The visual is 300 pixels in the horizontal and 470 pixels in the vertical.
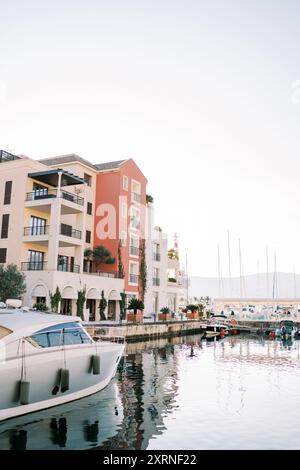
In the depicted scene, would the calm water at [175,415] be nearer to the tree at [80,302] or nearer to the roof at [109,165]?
the tree at [80,302]

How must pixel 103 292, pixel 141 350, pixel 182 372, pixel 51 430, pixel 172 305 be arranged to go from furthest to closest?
pixel 172 305 → pixel 103 292 → pixel 141 350 → pixel 182 372 → pixel 51 430

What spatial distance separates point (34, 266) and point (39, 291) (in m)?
2.87

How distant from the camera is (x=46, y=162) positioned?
143 ft

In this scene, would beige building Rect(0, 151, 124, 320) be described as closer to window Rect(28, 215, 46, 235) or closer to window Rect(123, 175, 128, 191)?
window Rect(28, 215, 46, 235)

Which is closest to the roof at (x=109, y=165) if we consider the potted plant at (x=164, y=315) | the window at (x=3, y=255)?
the window at (x=3, y=255)

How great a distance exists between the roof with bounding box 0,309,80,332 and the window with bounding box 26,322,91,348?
23 cm

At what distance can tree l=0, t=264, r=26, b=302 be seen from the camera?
2942 centimetres

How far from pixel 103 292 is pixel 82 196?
30.4 feet

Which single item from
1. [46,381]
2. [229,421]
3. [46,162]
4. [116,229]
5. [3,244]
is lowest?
[229,421]

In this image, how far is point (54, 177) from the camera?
34875 mm

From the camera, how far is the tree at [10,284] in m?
29.4

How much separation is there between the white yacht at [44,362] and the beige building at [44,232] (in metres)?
18.8

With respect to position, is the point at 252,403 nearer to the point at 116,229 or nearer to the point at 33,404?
the point at 33,404

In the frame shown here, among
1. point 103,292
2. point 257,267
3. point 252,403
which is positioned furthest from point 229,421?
point 257,267
